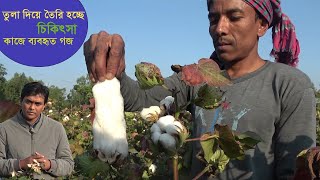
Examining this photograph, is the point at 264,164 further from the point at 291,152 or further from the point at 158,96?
the point at 158,96

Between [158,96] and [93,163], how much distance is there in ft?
1.58

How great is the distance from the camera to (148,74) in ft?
2.95

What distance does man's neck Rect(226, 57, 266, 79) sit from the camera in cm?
146

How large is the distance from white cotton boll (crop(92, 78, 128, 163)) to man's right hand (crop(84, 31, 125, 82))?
0.02 metres

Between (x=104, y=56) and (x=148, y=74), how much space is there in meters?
0.10

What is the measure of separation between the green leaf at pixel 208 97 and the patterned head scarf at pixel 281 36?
578mm

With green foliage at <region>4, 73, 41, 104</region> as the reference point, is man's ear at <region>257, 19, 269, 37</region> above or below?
above

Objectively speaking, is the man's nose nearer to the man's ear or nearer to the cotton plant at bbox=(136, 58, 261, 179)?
the man's ear

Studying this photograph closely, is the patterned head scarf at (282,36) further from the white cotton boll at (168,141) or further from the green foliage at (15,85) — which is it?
the green foliage at (15,85)

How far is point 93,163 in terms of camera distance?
0.93m

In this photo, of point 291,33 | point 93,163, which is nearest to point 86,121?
point 291,33

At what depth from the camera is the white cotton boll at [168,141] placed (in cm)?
87

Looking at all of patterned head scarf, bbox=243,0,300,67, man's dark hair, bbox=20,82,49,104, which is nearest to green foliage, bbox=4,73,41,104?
man's dark hair, bbox=20,82,49,104

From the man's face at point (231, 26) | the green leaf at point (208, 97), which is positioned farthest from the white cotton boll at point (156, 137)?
the man's face at point (231, 26)
